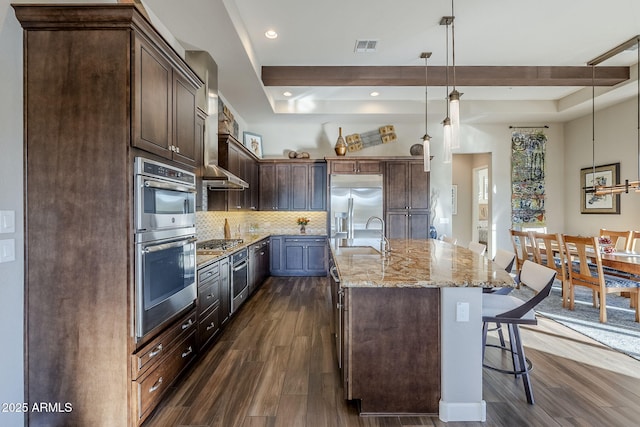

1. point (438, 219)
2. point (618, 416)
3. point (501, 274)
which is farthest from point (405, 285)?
point (438, 219)

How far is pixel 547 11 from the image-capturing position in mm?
3240

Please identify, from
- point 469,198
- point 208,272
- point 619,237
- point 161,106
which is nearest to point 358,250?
point 208,272

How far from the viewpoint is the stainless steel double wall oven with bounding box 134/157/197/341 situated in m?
1.73

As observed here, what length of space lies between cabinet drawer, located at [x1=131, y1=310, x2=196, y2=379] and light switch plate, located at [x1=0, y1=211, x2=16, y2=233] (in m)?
0.93

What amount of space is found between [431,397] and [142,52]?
2.76m

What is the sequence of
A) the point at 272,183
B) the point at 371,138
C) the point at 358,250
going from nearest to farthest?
the point at 358,250 < the point at 272,183 < the point at 371,138

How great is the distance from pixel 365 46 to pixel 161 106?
9.51 feet

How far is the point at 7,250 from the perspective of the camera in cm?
157

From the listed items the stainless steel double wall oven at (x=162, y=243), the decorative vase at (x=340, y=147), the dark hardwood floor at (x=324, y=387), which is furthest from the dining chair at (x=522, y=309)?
the decorative vase at (x=340, y=147)

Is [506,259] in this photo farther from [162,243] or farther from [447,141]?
[162,243]

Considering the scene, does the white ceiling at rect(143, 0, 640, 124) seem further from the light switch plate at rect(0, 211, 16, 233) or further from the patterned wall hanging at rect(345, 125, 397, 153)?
the light switch plate at rect(0, 211, 16, 233)

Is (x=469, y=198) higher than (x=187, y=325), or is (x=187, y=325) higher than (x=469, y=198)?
(x=469, y=198)

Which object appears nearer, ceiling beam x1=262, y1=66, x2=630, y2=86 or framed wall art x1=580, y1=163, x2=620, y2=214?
ceiling beam x1=262, y1=66, x2=630, y2=86

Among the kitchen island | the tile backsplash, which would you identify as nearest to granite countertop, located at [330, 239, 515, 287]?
the kitchen island
